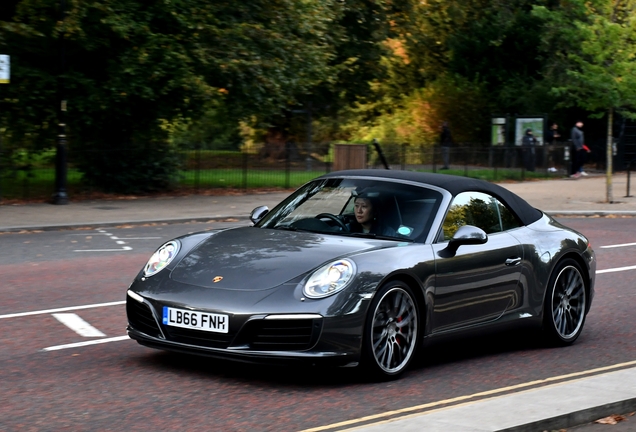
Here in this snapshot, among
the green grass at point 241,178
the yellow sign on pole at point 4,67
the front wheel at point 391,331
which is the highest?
the yellow sign on pole at point 4,67

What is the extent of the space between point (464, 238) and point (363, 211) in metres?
0.81

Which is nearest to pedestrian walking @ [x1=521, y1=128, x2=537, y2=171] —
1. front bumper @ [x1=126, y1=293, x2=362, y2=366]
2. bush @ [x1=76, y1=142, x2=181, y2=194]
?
bush @ [x1=76, y1=142, x2=181, y2=194]

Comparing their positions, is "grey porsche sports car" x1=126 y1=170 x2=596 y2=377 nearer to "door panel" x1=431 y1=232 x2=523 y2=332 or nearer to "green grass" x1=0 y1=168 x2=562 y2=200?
"door panel" x1=431 y1=232 x2=523 y2=332

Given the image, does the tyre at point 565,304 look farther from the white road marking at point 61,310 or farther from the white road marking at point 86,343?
the white road marking at point 61,310

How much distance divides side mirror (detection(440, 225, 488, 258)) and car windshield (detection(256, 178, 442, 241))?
0.20m

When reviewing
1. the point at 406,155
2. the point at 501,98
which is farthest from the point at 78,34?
the point at 501,98

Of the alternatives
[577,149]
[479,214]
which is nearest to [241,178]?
[577,149]

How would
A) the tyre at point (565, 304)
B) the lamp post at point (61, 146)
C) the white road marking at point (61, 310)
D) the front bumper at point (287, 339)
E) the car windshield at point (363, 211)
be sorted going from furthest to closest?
1. the lamp post at point (61, 146)
2. the white road marking at point (61, 310)
3. the tyre at point (565, 304)
4. the car windshield at point (363, 211)
5. the front bumper at point (287, 339)

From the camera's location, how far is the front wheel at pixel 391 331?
6.74 metres

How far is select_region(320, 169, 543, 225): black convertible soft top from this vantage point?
795 cm

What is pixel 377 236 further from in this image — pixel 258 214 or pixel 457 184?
pixel 258 214

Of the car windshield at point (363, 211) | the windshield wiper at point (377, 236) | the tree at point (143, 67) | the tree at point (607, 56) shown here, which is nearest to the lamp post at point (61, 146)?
the tree at point (143, 67)

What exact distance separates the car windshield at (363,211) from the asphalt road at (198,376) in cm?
99

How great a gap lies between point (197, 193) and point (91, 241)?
10.3 metres
